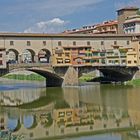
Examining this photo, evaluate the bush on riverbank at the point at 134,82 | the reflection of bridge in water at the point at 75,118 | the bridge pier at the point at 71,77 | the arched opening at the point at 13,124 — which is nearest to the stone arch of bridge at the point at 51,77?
the bridge pier at the point at 71,77

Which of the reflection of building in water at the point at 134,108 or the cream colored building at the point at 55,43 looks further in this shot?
the cream colored building at the point at 55,43

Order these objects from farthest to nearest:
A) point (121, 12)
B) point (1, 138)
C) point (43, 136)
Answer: point (121, 12), point (43, 136), point (1, 138)

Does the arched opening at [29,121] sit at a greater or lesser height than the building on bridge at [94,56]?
lesser

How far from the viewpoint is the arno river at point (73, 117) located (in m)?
24.1

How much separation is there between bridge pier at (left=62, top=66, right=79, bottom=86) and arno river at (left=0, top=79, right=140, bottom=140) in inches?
534

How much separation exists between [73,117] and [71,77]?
28.3 m

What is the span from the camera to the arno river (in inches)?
947

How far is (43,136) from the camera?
24.3 meters

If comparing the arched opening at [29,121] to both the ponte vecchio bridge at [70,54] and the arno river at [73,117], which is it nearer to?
the arno river at [73,117]

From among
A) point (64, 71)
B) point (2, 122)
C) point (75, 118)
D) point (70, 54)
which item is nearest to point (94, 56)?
point (70, 54)

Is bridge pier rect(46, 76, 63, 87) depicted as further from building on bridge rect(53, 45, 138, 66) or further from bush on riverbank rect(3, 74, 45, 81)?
bush on riverbank rect(3, 74, 45, 81)

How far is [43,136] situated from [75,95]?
70.5 ft

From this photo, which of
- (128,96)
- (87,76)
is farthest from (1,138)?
(87,76)

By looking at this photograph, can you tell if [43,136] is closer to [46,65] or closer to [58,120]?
[58,120]
